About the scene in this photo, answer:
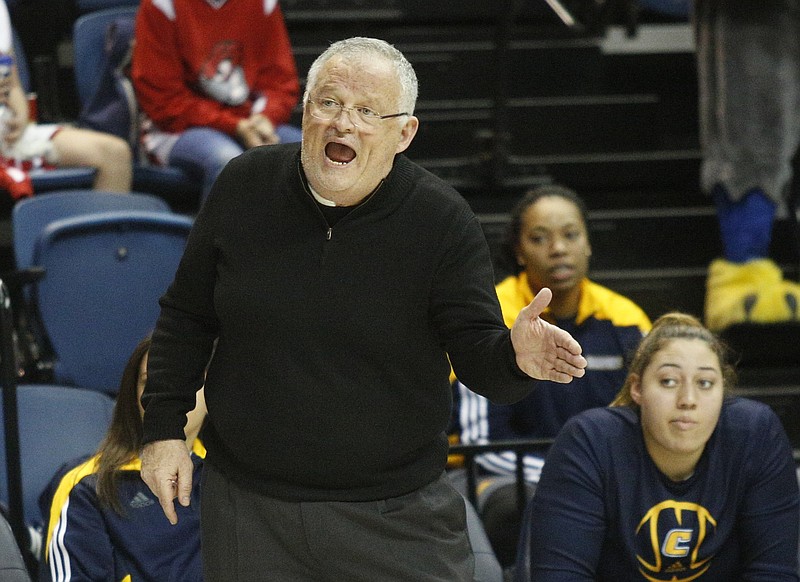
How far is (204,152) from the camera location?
14.1ft

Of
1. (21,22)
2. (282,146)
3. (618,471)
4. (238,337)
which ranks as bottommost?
(618,471)

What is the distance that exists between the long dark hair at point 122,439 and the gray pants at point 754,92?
88.4 inches

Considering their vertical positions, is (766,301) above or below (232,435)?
below

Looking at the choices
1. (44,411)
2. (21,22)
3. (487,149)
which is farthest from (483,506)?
(21,22)

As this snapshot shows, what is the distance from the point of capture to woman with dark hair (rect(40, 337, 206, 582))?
268 centimetres

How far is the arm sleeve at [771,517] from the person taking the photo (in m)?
2.80

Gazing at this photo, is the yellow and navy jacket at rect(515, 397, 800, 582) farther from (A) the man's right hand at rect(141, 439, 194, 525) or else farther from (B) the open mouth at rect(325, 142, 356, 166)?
(B) the open mouth at rect(325, 142, 356, 166)

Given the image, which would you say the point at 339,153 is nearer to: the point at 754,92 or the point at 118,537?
the point at 118,537

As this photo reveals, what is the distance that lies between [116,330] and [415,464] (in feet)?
6.35

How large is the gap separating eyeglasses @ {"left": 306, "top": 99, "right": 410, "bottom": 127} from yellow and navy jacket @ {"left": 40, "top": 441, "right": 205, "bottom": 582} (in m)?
1.08

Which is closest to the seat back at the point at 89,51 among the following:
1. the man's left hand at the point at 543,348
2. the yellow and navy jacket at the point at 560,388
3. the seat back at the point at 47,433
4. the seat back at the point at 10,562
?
the seat back at the point at 47,433

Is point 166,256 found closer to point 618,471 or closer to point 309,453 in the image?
point 618,471

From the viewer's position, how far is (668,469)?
9.43 feet

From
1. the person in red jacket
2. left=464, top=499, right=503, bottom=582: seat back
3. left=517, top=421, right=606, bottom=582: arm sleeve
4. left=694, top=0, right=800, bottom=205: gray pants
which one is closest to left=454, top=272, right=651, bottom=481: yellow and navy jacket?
left=464, top=499, right=503, bottom=582: seat back
